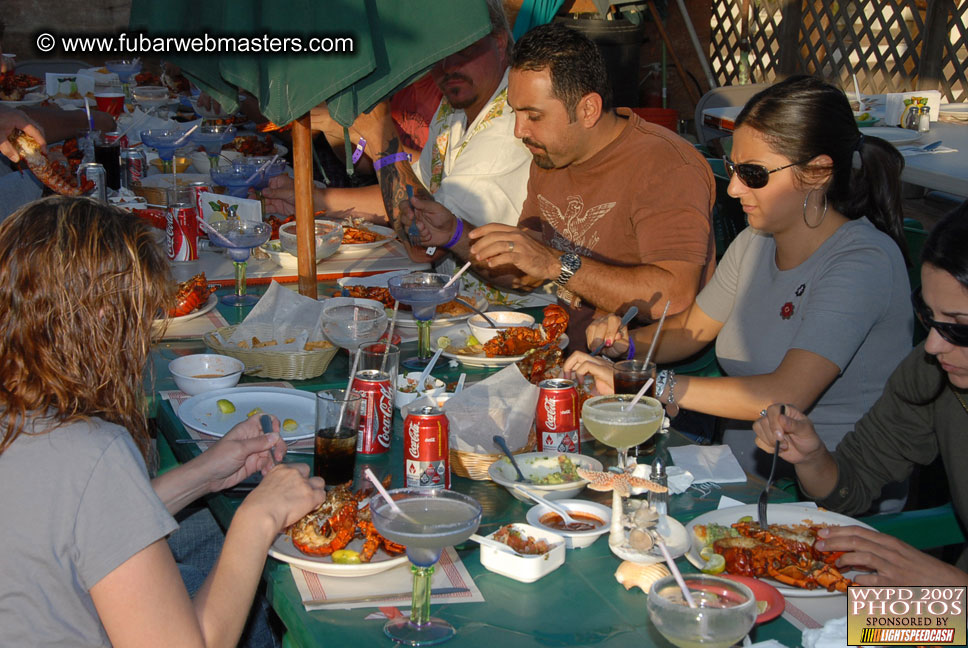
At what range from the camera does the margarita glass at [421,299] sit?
2633 mm

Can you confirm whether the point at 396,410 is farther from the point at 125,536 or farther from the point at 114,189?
the point at 114,189

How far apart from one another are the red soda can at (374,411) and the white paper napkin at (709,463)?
624 millimetres

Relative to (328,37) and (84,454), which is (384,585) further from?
(328,37)

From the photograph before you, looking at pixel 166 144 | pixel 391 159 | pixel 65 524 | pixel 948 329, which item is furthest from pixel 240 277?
pixel 948 329

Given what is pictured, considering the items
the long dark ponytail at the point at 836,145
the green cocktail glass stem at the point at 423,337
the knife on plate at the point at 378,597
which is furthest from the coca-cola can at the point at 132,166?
the knife on plate at the point at 378,597

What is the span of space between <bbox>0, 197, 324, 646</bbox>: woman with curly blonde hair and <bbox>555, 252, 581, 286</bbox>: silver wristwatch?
1.60 m

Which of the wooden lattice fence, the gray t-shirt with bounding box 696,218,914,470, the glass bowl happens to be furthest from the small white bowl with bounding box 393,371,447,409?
the wooden lattice fence

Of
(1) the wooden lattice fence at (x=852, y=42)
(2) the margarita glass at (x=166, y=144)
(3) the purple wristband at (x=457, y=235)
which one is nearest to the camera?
(3) the purple wristband at (x=457, y=235)

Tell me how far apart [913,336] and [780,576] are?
1274 mm

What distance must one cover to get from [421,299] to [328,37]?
2.60ft

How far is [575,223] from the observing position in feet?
10.7

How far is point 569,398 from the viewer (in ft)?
6.63

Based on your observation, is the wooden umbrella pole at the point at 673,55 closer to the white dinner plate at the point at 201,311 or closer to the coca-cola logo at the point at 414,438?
the white dinner plate at the point at 201,311

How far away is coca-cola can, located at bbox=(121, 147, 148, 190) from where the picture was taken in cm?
460
